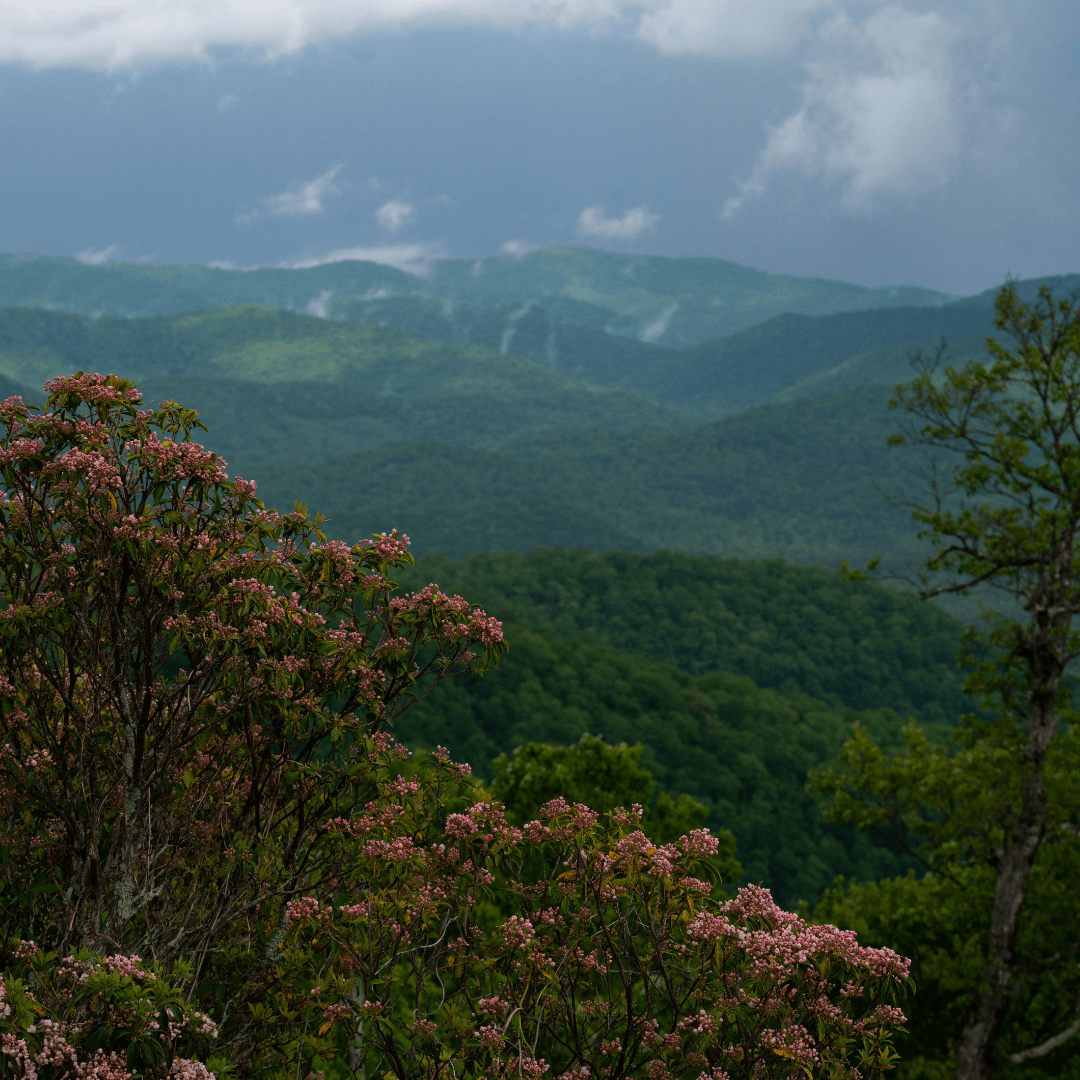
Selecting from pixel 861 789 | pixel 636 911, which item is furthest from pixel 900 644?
pixel 636 911

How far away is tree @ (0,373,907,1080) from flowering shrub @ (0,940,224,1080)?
1.86 ft

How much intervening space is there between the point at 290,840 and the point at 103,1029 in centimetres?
299

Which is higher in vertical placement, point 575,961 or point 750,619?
point 575,961

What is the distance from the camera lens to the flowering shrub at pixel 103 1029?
468 centimetres

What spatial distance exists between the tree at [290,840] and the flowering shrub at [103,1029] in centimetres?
57

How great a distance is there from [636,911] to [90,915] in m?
3.89

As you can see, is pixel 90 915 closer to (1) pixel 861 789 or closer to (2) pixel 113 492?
(2) pixel 113 492

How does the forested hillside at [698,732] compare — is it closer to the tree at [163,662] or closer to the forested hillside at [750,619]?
the forested hillside at [750,619]

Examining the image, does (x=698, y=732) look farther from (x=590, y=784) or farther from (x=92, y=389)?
(x=92, y=389)

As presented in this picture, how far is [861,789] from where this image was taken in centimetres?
2252

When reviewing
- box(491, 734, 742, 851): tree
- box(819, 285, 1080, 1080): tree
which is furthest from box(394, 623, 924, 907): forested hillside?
box(819, 285, 1080, 1080): tree

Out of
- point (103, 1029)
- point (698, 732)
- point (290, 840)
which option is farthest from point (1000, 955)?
point (698, 732)

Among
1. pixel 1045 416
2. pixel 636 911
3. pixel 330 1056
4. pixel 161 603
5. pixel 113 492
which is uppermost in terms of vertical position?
pixel 1045 416

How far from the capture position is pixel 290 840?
780cm
